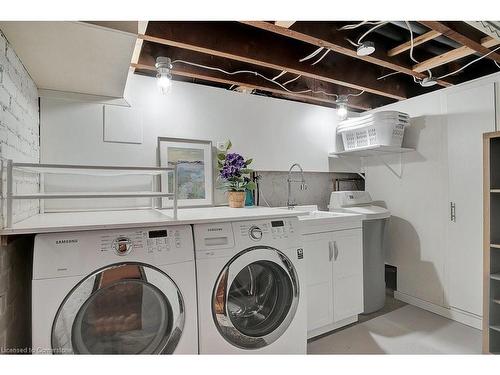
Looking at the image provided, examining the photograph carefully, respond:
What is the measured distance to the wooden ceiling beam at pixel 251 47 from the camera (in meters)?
1.65

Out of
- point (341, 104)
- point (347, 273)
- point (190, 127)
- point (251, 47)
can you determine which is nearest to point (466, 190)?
point (347, 273)

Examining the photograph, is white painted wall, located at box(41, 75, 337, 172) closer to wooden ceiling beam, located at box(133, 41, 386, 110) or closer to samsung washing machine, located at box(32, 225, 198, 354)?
wooden ceiling beam, located at box(133, 41, 386, 110)

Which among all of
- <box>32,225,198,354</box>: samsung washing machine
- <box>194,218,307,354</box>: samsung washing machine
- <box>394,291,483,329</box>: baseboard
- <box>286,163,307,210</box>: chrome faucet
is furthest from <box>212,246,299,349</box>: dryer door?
<box>394,291,483,329</box>: baseboard

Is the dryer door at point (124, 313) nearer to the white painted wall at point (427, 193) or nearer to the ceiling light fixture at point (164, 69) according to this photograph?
the ceiling light fixture at point (164, 69)

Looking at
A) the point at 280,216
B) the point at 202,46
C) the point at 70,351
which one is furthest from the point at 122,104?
the point at 70,351

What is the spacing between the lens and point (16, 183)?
1330 mm

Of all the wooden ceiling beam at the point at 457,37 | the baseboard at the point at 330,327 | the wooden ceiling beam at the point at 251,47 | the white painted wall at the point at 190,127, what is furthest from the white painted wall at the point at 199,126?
the baseboard at the point at 330,327

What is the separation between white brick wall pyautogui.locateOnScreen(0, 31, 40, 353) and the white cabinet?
1665 mm

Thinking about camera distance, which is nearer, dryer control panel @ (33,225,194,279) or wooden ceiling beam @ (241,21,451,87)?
dryer control panel @ (33,225,194,279)

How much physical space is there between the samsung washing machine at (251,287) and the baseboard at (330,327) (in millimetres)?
369

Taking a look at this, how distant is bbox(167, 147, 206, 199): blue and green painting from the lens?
2.13 m
